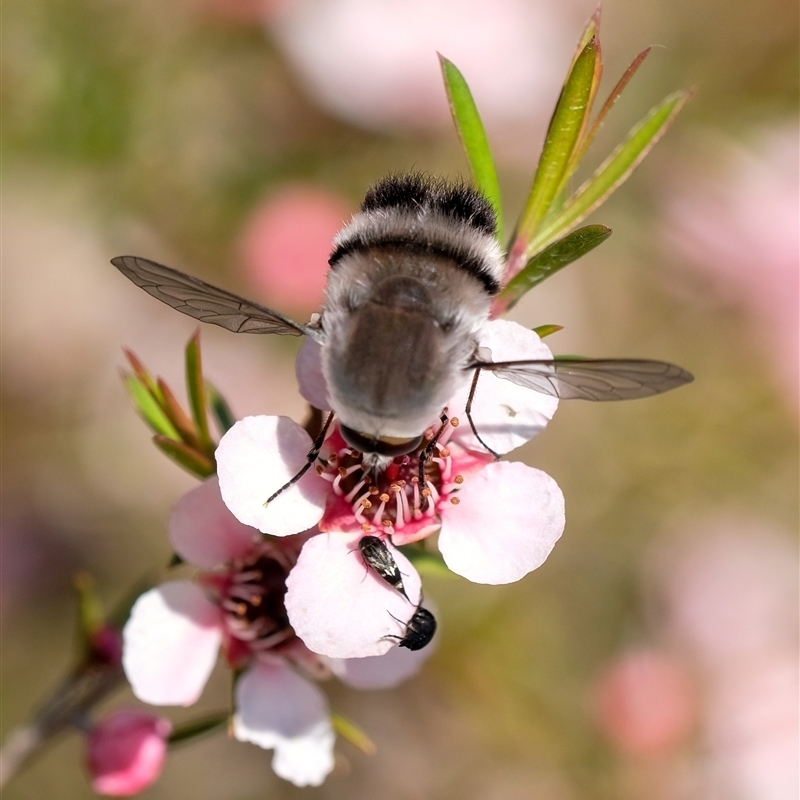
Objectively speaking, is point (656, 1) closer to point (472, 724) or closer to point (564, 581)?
point (564, 581)

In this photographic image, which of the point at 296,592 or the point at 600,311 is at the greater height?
the point at 600,311

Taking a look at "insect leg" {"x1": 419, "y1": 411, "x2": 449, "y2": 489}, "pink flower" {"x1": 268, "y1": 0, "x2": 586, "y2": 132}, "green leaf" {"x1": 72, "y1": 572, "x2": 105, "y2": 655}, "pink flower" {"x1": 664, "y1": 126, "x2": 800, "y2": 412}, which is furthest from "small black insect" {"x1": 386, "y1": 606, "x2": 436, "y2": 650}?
"pink flower" {"x1": 268, "y1": 0, "x2": 586, "y2": 132}

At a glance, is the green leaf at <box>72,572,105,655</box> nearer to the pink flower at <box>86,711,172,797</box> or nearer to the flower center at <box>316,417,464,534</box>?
the pink flower at <box>86,711,172,797</box>

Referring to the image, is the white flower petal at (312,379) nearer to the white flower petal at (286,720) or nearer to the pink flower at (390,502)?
the pink flower at (390,502)

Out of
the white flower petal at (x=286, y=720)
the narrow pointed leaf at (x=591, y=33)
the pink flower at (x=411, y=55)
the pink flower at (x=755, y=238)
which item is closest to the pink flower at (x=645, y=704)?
the pink flower at (x=755, y=238)

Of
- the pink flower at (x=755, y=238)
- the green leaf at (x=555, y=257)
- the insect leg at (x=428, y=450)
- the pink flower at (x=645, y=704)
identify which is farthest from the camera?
the pink flower at (x=755, y=238)

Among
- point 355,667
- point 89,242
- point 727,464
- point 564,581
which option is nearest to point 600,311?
point 727,464
